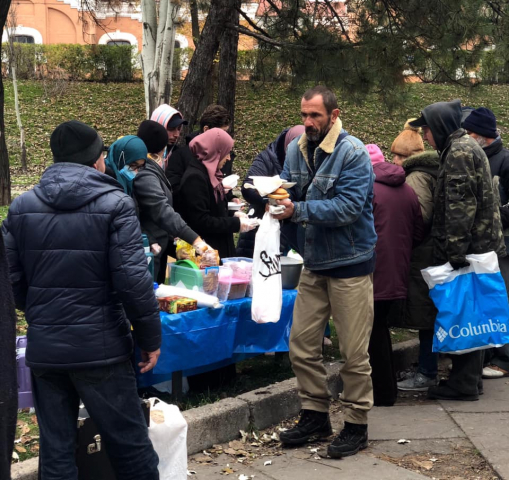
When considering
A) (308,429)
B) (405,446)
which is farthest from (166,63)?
(405,446)

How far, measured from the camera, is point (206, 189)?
5.32 meters

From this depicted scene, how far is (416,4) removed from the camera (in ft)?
31.1

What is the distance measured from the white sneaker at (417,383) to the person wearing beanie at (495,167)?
0.59 metres

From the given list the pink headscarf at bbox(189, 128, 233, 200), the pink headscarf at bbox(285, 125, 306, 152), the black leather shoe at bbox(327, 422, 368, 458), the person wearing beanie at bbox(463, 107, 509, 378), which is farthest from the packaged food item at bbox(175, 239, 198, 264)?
the person wearing beanie at bbox(463, 107, 509, 378)

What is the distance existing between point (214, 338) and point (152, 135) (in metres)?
1.43

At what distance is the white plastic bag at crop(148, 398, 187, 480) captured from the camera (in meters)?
3.67

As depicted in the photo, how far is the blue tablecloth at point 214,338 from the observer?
4.58 m

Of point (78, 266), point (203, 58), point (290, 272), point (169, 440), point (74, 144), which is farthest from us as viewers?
point (203, 58)

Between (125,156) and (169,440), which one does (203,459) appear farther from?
(125,156)

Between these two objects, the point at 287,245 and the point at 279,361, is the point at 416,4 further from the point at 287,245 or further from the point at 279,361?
the point at 279,361

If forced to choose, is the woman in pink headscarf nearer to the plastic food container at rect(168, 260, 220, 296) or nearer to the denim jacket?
the plastic food container at rect(168, 260, 220, 296)

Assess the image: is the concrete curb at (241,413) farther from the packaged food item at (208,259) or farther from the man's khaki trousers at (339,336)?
the packaged food item at (208,259)

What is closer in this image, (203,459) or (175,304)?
(203,459)

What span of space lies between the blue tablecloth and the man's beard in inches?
49.4
